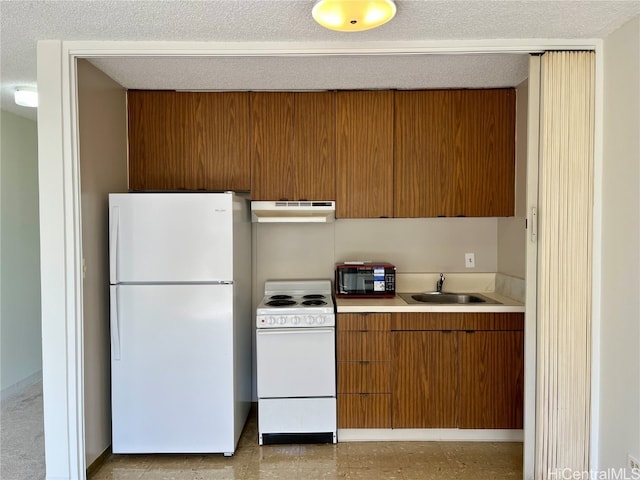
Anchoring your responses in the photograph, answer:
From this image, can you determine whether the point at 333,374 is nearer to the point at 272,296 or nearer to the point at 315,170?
the point at 272,296

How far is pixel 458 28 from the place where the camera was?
2.03m

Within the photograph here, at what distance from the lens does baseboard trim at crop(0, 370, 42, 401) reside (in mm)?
3430

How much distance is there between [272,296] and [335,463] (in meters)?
1.25

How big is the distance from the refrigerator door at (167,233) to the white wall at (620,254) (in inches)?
81.2

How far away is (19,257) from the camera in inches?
143

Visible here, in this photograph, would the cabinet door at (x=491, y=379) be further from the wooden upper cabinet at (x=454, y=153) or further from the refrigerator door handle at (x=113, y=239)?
the refrigerator door handle at (x=113, y=239)

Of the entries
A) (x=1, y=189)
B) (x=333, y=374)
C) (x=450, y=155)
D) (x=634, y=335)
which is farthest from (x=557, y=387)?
(x=1, y=189)

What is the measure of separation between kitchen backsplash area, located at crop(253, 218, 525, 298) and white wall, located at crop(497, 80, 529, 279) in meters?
0.25

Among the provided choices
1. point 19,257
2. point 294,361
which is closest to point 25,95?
point 19,257

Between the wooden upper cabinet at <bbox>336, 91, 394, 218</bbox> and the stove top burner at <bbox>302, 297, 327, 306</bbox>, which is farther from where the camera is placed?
the wooden upper cabinet at <bbox>336, 91, 394, 218</bbox>

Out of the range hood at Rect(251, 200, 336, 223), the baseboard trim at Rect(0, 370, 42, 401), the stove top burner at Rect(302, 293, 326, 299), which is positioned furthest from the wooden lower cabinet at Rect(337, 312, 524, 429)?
the baseboard trim at Rect(0, 370, 42, 401)

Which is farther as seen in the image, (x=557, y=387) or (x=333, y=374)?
(x=333, y=374)

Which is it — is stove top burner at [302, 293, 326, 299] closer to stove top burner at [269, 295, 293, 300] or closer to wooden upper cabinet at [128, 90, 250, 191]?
stove top burner at [269, 295, 293, 300]

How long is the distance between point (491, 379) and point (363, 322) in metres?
0.93
